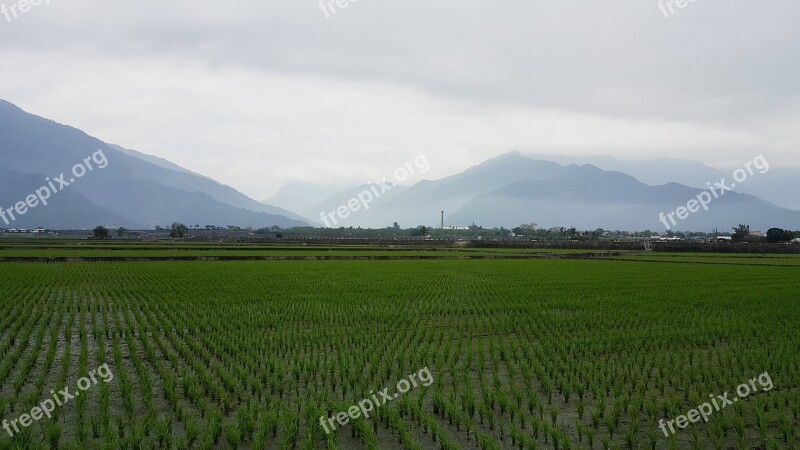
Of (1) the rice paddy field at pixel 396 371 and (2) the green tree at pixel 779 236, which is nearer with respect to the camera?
(1) the rice paddy field at pixel 396 371

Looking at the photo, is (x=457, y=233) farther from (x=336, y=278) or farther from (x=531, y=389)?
(x=531, y=389)

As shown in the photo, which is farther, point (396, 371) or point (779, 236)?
point (779, 236)

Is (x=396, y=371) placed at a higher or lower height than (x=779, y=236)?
lower

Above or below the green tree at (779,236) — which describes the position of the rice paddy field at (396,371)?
below

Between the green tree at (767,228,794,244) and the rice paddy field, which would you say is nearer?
the rice paddy field

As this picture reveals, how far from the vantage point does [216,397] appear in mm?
7074

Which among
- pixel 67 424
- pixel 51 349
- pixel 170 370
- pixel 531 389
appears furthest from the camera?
pixel 51 349

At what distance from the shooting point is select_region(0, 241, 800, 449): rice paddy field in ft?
19.7

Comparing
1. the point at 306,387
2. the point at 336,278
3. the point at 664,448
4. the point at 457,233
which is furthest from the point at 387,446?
the point at 457,233

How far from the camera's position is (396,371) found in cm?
847

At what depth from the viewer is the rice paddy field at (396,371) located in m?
5.99

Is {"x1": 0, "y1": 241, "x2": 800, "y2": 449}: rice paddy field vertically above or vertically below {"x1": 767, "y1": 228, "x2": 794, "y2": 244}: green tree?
below

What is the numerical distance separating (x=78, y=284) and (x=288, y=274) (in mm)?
8650

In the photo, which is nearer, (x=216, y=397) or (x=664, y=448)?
(x=664, y=448)
